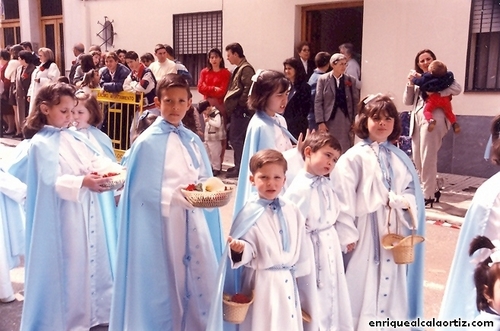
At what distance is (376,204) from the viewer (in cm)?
347

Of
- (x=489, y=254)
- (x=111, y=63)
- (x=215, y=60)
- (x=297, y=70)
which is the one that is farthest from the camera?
(x=111, y=63)

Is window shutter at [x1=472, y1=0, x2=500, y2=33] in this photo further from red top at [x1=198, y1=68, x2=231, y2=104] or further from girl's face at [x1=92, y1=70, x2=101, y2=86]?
girl's face at [x1=92, y1=70, x2=101, y2=86]

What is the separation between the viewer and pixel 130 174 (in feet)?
10.6

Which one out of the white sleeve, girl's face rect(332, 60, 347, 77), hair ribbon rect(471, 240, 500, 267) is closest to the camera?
hair ribbon rect(471, 240, 500, 267)

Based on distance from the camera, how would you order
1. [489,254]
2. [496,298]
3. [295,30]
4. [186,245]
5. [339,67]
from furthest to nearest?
[295,30] < [339,67] < [186,245] < [489,254] < [496,298]

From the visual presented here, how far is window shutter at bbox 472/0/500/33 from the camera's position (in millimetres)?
8273

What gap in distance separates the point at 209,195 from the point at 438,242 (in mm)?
3769

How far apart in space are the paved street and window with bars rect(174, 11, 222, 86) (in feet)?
13.4

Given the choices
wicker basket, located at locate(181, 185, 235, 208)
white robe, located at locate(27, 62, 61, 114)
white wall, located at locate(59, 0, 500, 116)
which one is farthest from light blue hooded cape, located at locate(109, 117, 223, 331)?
white robe, located at locate(27, 62, 61, 114)

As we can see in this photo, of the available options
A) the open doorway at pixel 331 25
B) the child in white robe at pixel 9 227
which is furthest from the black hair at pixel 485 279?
the open doorway at pixel 331 25

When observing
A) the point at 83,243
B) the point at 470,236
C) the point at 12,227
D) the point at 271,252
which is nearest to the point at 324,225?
the point at 271,252

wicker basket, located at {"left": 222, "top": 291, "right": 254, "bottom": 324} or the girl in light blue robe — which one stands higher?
the girl in light blue robe

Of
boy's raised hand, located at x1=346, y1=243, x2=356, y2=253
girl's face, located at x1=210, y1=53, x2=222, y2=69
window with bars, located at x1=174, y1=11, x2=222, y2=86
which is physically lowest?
boy's raised hand, located at x1=346, y1=243, x2=356, y2=253

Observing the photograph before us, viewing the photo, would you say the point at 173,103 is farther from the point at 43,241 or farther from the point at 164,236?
the point at 43,241
